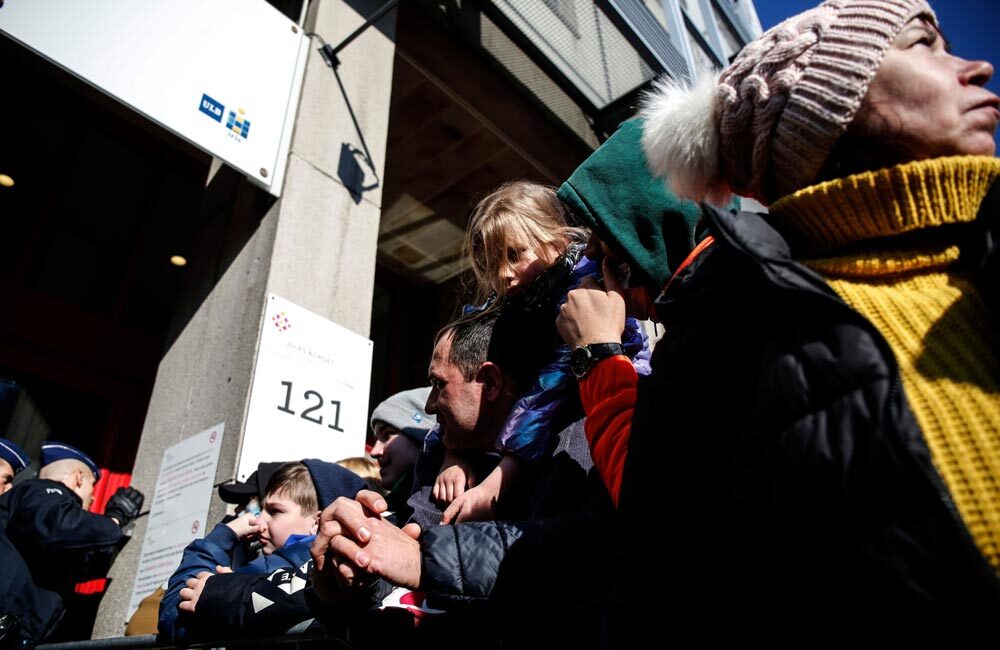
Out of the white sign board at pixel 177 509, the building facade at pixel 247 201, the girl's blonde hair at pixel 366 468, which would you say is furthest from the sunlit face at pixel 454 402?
the white sign board at pixel 177 509

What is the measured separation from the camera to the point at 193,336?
4105 mm

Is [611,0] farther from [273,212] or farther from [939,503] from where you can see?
[939,503]

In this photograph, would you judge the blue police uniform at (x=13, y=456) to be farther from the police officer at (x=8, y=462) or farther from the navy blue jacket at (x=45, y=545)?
the navy blue jacket at (x=45, y=545)

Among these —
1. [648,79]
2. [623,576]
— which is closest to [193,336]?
[623,576]

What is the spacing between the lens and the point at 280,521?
2.79 meters

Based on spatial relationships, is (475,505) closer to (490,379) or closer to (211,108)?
(490,379)

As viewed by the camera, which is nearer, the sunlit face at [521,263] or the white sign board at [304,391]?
the sunlit face at [521,263]

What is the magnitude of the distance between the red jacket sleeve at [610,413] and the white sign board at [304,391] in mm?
2368

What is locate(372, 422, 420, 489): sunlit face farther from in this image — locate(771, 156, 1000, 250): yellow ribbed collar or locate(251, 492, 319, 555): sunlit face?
locate(771, 156, 1000, 250): yellow ribbed collar

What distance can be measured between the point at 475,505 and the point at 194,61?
10.9 ft

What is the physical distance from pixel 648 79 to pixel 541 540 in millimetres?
6300

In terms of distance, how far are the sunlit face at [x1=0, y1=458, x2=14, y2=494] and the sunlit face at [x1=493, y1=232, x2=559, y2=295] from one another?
126 inches

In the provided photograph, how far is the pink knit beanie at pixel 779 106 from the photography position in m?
1.12

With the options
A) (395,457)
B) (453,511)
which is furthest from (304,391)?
(453,511)
